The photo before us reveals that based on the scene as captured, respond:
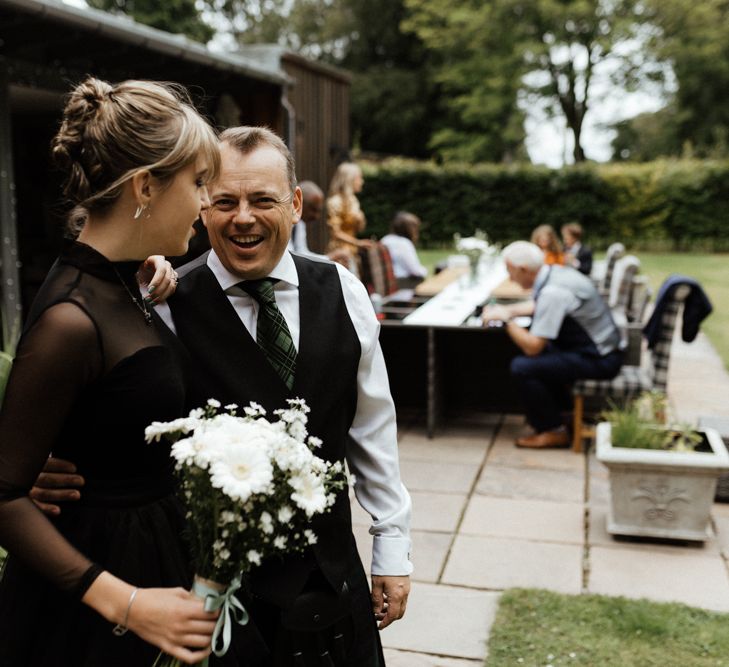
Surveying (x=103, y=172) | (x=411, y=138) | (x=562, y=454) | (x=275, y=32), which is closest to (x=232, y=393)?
(x=103, y=172)

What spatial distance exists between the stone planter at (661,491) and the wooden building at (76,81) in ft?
8.89

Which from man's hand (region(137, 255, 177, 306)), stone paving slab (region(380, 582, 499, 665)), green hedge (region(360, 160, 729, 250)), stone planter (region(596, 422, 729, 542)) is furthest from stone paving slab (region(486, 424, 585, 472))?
green hedge (region(360, 160, 729, 250))

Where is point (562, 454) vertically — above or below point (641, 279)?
below

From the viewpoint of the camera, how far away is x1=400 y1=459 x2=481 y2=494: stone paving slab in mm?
5246

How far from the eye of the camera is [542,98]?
1336 inches

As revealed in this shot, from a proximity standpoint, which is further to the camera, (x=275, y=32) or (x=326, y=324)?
(x=275, y=32)

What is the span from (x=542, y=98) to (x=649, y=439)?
31500mm

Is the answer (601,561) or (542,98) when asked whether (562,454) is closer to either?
(601,561)

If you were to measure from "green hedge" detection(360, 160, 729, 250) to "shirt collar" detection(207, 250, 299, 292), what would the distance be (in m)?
22.9

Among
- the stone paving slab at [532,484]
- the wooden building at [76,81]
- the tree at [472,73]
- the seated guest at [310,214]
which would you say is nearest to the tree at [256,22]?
the tree at [472,73]

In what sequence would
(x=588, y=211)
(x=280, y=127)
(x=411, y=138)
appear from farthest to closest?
(x=411, y=138)
(x=588, y=211)
(x=280, y=127)

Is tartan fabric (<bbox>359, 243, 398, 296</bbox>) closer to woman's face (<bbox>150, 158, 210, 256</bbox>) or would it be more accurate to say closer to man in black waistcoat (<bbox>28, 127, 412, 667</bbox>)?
man in black waistcoat (<bbox>28, 127, 412, 667</bbox>)

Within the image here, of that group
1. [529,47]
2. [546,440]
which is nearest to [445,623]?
[546,440]

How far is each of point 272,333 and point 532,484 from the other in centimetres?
393
